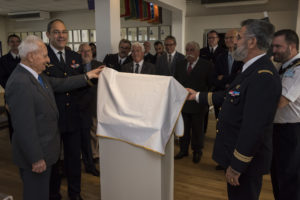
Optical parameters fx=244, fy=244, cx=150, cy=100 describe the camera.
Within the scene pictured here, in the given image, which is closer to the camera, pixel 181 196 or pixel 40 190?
pixel 40 190

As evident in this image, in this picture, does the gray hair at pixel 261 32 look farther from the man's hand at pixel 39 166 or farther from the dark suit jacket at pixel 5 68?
the dark suit jacket at pixel 5 68

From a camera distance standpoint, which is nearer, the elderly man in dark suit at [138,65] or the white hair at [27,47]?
the white hair at [27,47]

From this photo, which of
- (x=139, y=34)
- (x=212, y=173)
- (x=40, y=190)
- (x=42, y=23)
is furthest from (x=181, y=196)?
(x=42, y=23)

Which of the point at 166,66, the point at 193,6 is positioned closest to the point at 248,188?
the point at 166,66

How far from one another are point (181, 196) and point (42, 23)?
10205mm

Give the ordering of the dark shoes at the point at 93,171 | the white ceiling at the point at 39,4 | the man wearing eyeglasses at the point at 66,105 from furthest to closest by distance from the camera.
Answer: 1. the white ceiling at the point at 39,4
2. the dark shoes at the point at 93,171
3. the man wearing eyeglasses at the point at 66,105

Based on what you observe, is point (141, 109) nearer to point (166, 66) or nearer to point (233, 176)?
point (233, 176)

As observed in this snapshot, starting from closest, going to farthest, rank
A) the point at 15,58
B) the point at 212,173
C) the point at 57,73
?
the point at 57,73 → the point at 212,173 → the point at 15,58

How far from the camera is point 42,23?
34.2 feet

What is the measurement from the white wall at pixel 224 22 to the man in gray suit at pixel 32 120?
691 cm

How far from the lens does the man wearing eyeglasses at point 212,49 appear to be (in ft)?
14.4

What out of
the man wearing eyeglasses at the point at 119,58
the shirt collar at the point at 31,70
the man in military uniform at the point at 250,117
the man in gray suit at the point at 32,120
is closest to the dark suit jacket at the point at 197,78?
the man wearing eyeglasses at the point at 119,58

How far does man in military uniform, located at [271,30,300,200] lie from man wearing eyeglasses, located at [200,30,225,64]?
2.50m

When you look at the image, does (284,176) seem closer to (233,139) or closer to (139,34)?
(233,139)
